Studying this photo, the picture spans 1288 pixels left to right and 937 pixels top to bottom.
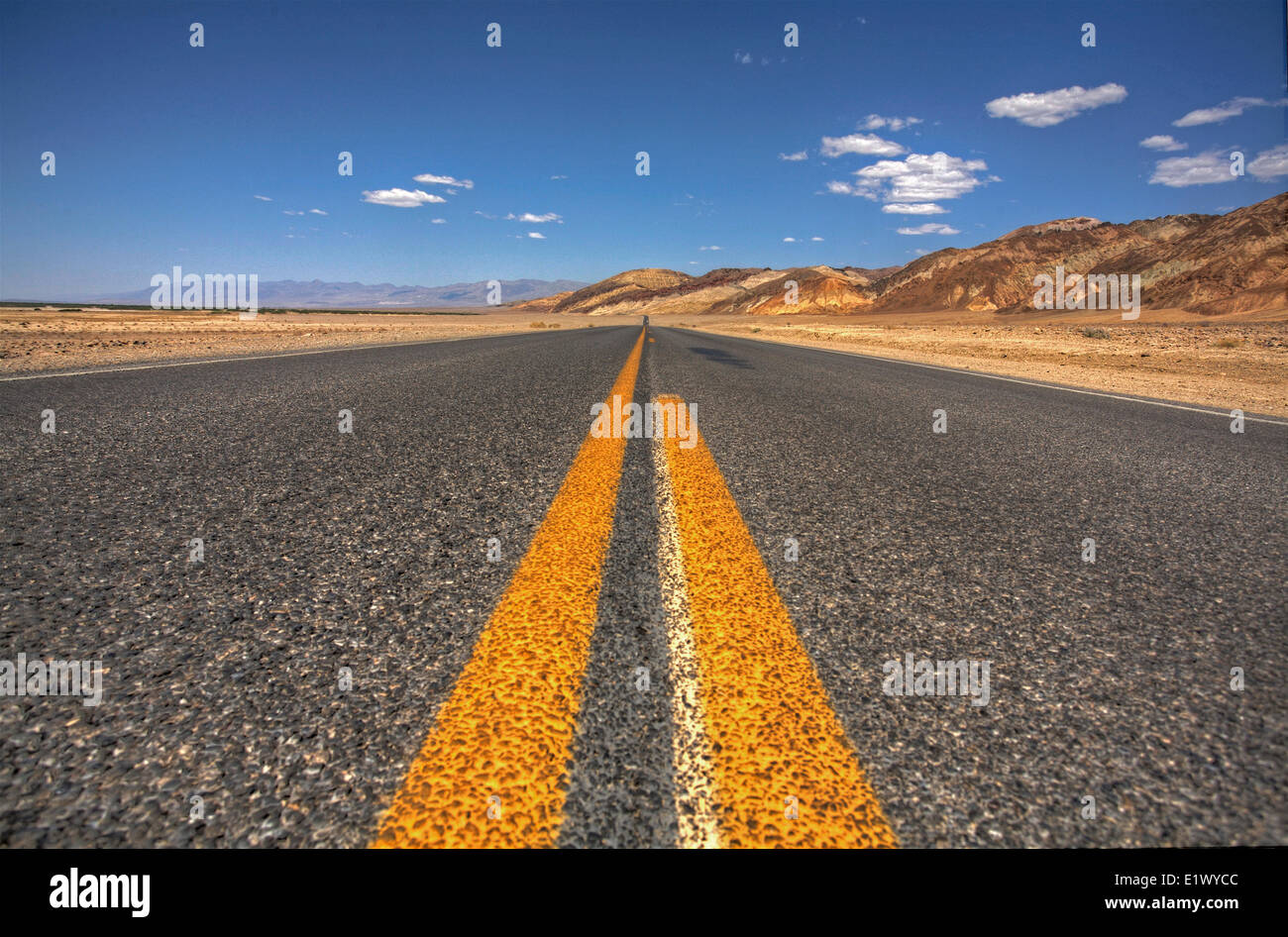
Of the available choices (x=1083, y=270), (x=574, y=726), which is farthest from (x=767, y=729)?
(x=1083, y=270)

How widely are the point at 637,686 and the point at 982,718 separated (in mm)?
654

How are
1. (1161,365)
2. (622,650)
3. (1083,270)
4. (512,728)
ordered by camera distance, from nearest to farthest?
(512,728) < (622,650) < (1161,365) < (1083,270)

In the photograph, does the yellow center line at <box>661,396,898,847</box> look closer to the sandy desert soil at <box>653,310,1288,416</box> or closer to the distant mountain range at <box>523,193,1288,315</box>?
the sandy desert soil at <box>653,310,1288,416</box>

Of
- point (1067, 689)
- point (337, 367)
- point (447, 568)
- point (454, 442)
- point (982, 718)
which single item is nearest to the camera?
point (982, 718)

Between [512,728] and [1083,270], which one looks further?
[1083,270]

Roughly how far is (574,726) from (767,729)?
336 millimetres

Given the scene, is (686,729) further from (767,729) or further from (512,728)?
(512,728)

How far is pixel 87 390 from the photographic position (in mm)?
4992

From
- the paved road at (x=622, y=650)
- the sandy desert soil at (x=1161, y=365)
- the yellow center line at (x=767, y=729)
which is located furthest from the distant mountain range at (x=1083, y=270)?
the yellow center line at (x=767, y=729)

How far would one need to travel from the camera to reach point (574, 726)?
104cm

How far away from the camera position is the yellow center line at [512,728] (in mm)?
831

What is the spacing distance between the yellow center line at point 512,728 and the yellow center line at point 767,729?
0.26 metres
